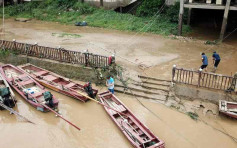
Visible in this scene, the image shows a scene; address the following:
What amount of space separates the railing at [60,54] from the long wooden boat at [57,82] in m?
1.04

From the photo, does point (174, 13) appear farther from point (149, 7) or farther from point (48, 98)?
point (48, 98)

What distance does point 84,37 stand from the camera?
2177cm

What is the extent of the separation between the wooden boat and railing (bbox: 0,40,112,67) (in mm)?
6524

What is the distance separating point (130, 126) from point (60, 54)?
7362 millimetres

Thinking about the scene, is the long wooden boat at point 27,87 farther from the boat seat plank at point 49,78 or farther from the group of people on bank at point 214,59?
the group of people on bank at point 214,59

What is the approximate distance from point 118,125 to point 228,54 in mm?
10875

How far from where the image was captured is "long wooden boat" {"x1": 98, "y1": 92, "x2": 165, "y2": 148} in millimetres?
9445

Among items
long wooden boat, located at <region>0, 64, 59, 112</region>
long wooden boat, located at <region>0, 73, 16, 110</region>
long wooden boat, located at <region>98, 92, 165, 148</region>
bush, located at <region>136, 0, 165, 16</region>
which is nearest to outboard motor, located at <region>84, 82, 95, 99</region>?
long wooden boat, located at <region>98, 92, 165, 148</region>

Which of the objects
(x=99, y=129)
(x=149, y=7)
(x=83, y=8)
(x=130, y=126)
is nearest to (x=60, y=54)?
(x=99, y=129)

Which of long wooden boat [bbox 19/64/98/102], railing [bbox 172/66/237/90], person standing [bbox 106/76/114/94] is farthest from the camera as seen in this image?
long wooden boat [bbox 19/64/98/102]

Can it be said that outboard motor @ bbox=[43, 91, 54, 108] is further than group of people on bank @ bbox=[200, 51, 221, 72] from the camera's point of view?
No

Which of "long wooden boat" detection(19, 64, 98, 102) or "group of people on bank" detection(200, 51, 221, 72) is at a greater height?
"group of people on bank" detection(200, 51, 221, 72)

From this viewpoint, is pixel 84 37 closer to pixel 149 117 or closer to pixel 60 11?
pixel 60 11

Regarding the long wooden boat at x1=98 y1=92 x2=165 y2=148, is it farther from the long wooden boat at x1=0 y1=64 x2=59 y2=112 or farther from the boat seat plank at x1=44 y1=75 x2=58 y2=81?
the boat seat plank at x1=44 y1=75 x2=58 y2=81
